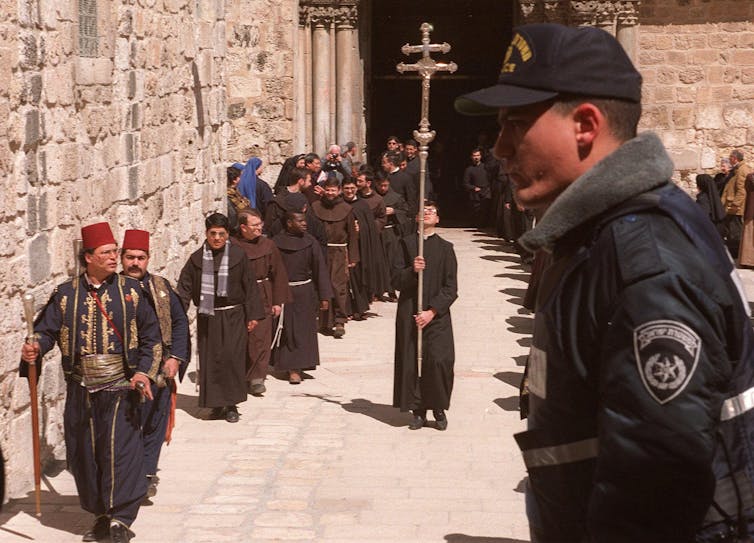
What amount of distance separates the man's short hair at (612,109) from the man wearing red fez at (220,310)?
7.89 m

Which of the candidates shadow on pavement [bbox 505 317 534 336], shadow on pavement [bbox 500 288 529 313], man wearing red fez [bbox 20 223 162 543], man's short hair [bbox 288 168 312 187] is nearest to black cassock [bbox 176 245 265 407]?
man wearing red fez [bbox 20 223 162 543]

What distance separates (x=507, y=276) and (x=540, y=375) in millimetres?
16606

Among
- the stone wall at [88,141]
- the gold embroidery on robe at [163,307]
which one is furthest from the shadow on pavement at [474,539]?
the stone wall at [88,141]

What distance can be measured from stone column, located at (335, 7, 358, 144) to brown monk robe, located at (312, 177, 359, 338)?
294 inches

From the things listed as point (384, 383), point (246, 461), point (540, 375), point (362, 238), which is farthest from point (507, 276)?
point (540, 375)

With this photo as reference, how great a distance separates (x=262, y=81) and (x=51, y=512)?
12951 mm

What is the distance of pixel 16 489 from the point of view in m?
7.78

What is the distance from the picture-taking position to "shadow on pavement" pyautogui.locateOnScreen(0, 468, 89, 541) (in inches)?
289

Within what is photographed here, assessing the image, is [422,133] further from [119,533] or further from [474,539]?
[119,533]

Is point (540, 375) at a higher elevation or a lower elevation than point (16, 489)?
higher

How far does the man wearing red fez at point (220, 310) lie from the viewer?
10.2 metres

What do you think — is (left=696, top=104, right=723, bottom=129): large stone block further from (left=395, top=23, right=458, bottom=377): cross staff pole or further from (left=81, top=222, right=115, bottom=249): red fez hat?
(left=81, top=222, right=115, bottom=249): red fez hat

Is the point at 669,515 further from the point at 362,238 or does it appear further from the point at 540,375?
the point at 362,238

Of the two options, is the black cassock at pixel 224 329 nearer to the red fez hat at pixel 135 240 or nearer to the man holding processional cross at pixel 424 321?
the man holding processional cross at pixel 424 321
